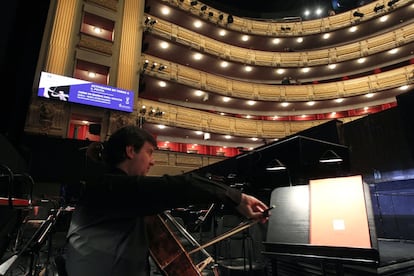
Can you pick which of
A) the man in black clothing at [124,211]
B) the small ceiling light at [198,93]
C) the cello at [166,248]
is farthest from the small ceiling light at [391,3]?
the man in black clothing at [124,211]

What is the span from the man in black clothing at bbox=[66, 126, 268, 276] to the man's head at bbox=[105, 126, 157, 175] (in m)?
0.22

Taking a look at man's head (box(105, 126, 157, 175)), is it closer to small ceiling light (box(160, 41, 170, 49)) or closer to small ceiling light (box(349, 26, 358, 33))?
small ceiling light (box(160, 41, 170, 49))

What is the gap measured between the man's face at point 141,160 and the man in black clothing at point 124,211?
221 mm

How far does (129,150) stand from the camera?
3.75ft

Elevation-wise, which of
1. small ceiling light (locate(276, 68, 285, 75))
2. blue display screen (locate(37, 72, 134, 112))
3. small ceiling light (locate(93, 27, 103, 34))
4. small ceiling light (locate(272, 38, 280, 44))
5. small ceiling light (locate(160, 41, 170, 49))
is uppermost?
small ceiling light (locate(272, 38, 280, 44))

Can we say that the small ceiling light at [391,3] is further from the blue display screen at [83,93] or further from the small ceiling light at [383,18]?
the blue display screen at [83,93]

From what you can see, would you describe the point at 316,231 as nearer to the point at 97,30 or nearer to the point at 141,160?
the point at 141,160

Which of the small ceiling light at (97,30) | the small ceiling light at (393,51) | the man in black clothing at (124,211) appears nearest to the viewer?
the man in black clothing at (124,211)

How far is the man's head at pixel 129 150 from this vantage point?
1147mm

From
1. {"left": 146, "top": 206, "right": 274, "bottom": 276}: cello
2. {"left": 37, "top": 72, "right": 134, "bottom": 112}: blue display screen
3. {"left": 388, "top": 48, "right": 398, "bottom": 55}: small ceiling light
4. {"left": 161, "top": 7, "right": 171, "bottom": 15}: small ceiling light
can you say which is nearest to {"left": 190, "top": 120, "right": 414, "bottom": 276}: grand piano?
{"left": 146, "top": 206, "right": 274, "bottom": 276}: cello

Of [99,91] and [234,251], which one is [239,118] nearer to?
[99,91]

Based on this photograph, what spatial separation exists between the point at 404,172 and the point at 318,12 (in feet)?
59.3

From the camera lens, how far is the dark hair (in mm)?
1149

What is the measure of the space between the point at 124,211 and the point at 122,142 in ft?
1.23
